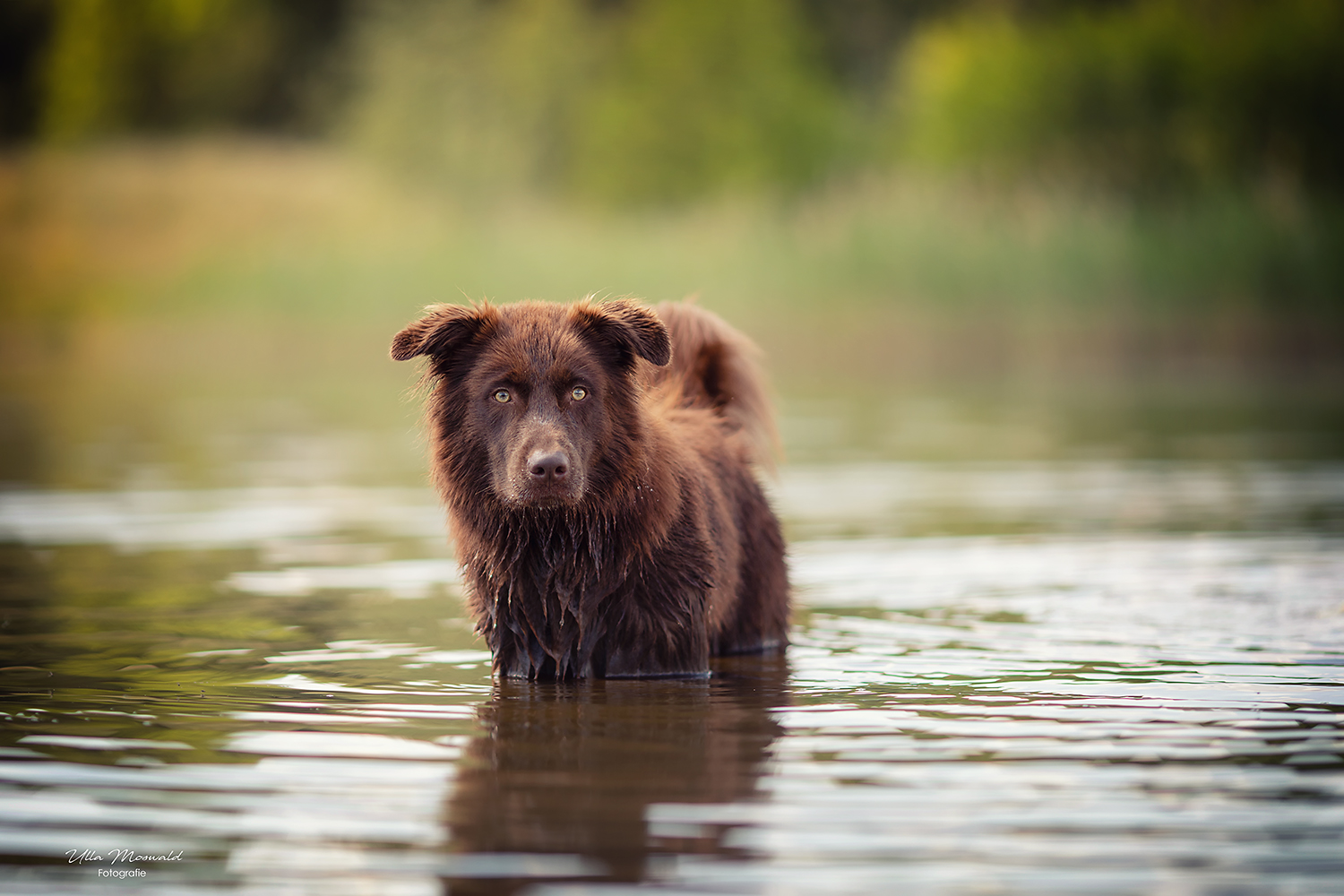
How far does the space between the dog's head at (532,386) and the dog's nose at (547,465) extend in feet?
0.16

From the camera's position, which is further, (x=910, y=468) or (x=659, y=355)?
(x=910, y=468)

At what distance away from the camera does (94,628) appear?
8234mm

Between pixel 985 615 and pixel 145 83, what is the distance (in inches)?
2178

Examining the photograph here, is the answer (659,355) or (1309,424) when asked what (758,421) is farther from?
(1309,424)

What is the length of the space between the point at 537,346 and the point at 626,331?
0.39 meters

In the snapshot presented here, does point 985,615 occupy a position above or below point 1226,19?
below

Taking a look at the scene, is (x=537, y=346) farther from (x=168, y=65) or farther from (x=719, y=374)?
(x=168, y=65)

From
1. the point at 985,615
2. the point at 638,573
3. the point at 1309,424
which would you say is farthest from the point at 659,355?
the point at 1309,424

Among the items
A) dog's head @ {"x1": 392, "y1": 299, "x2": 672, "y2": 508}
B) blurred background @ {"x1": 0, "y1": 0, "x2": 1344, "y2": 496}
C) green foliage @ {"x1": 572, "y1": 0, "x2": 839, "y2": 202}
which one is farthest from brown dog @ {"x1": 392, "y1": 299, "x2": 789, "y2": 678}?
green foliage @ {"x1": 572, "y1": 0, "x2": 839, "y2": 202}

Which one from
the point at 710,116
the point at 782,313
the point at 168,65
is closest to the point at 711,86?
the point at 710,116

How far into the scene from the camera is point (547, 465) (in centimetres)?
606

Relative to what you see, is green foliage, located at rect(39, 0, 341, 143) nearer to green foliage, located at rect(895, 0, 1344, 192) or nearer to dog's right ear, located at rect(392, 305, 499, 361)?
green foliage, located at rect(895, 0, 1344, 192)

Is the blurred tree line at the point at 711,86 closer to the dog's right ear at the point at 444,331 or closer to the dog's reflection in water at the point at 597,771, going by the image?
the dog's right ear at the point at 444,331

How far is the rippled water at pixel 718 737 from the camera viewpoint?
13.6 feet
